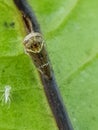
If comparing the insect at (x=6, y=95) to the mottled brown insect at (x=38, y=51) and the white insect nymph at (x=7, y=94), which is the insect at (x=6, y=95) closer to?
the white insect nymph at (x=7, y=94)

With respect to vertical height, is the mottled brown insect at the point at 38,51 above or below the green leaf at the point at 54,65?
above

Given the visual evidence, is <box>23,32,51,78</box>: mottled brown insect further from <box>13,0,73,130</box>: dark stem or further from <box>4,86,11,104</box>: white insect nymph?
<box>4,86,11,104</box>: white insect nymph

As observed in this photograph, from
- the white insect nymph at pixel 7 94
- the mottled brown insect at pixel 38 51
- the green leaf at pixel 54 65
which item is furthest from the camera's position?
the green leaf at pixel 54 65

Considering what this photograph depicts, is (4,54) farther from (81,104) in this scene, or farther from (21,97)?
(81,104)

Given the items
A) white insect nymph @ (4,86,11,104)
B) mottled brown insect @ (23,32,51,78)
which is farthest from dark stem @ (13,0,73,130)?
white insect nymph @ (4,86,11,104)

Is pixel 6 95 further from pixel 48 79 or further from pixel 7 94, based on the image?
pixel 48 79

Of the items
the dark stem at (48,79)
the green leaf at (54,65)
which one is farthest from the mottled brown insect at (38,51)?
the green leaf at (54,65)
